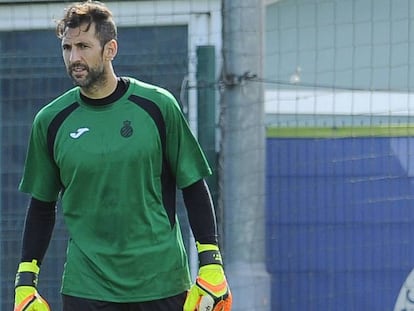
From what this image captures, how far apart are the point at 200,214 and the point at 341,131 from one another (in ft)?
6.83

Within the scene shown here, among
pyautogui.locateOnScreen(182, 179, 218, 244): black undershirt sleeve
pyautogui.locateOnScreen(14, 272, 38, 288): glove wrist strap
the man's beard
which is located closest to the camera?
the man's beard

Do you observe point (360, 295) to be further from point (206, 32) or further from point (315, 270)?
point (206, 32)

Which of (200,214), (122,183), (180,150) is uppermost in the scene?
(180,150)

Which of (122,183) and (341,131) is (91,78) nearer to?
(122,183)

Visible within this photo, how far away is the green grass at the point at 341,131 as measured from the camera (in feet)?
22.1

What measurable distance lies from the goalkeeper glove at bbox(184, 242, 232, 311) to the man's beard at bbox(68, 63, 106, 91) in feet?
2.49

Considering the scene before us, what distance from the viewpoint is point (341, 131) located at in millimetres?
6781

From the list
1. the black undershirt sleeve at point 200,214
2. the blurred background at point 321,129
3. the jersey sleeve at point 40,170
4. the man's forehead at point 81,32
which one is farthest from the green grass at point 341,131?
the man's forehead at point 81,32

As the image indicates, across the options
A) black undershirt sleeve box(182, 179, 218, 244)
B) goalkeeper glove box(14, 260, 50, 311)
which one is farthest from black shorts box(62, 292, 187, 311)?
black undershirt sleeve box(182, 179, 218, 244)

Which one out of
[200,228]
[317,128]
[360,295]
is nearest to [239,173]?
[317,128]

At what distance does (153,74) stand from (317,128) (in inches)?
39.4

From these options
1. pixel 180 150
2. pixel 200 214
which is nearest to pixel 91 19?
pixel 180 150

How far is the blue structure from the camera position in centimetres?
679

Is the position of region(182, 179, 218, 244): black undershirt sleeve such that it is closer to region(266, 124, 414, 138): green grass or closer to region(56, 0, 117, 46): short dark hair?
region(56, 0, 117, 46): short dark hair
